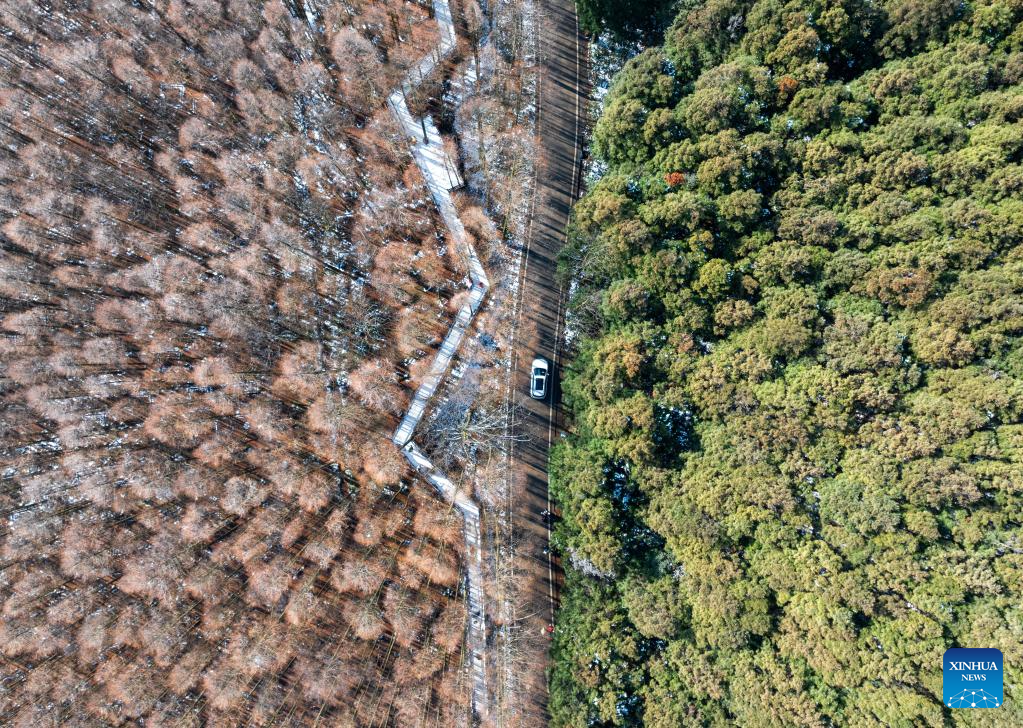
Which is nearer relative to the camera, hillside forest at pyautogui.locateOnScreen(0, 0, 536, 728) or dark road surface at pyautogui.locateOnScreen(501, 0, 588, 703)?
hillside forest at pyautogui.locateOnScreen(0, 0, 536, 728)

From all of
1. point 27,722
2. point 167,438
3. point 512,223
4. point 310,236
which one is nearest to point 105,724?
point 27,722

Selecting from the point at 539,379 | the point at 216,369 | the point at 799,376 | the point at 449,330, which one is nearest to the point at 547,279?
the point at 539,379

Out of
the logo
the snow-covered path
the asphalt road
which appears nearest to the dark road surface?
the asphalt road

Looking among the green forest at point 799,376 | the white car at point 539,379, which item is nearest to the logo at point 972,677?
the green forest at point 799,376

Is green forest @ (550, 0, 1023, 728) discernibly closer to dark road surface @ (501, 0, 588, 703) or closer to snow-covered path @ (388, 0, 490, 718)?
dark road surface @ (501, 0, 588, 703)

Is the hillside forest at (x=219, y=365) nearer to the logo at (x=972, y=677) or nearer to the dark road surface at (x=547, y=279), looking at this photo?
the dark road surface at (x=547, y=279)

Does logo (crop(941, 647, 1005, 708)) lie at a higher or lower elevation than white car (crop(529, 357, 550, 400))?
lower

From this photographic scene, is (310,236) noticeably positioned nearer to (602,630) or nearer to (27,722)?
(602,630)
